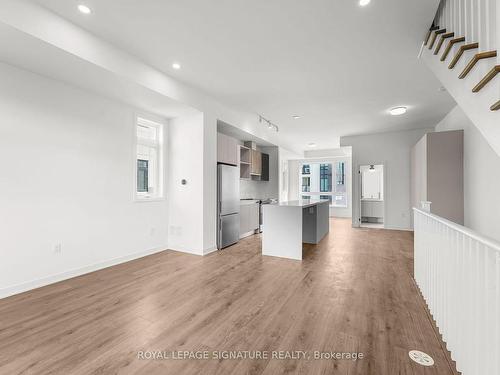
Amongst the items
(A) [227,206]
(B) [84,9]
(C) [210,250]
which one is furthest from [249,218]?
(B) [84,9]

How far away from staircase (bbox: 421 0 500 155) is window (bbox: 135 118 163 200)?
170 inches

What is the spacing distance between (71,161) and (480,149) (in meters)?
5.98

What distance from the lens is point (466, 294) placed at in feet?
4.65

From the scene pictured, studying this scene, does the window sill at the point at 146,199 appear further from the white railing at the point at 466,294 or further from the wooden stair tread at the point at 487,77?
the wooden stair tread at the point at 487,77

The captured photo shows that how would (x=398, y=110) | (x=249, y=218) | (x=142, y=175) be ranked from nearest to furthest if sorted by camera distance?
(x=142, y=175) → (x=398, y=110) → (x=249, y=218)

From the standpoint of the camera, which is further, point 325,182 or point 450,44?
point 325,182

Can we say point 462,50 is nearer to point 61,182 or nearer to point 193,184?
point 193,184

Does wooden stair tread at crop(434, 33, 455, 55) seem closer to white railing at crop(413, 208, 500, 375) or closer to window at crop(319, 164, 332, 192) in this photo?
A: white railing at crop(413, 208, 500, 375)

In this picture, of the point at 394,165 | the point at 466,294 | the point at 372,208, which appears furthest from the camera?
the point at 372,208

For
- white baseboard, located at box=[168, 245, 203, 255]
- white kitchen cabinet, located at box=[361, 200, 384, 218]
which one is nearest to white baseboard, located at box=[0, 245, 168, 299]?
white baseboard, located at box=[168, 245, 203, 255]

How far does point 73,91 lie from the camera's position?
335 centimetres

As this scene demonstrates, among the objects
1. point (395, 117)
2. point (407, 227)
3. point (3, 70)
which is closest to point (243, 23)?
point (3, 70)

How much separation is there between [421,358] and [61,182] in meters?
4.16

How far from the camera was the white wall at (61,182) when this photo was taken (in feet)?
9.14
